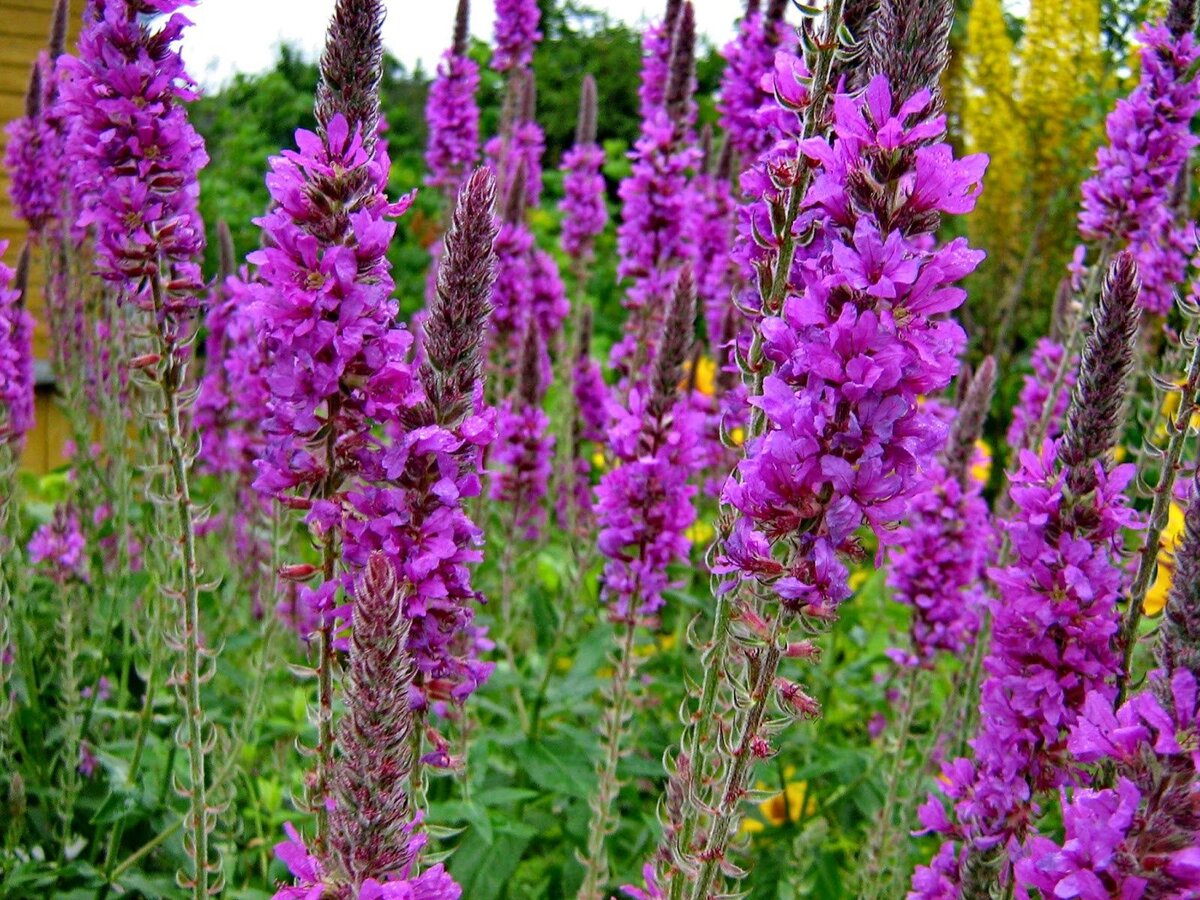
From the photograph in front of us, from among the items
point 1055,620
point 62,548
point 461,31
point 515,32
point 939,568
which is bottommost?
point 62,548

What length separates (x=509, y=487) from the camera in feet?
14.8

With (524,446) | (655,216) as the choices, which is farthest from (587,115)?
(524,446)

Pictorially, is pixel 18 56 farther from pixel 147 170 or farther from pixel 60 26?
pixel 147 170

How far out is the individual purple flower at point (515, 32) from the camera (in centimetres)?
625

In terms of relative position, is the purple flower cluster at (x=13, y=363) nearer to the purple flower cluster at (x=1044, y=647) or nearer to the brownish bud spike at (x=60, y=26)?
the brownish bud spike at (x=60, y=26)

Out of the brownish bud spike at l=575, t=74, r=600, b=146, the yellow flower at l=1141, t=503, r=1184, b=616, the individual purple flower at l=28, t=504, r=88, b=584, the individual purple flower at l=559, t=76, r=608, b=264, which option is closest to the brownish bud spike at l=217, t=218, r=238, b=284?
the individual purple flower at l=28, t=504, r=88, b=584

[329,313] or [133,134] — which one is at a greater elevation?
[133,134]

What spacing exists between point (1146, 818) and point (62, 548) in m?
3.77

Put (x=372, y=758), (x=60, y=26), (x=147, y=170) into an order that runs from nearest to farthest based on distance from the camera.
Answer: (x=372, y=758) < (x=147, y=170) < (x=60, y=26)

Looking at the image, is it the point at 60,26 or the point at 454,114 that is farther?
the point at 454,114

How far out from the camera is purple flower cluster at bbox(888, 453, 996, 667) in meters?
3.56

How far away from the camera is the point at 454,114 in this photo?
19.9 feet

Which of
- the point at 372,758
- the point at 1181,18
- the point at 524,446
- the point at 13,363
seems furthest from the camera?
the point at 524,446

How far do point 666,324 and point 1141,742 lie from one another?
66.0 inches
